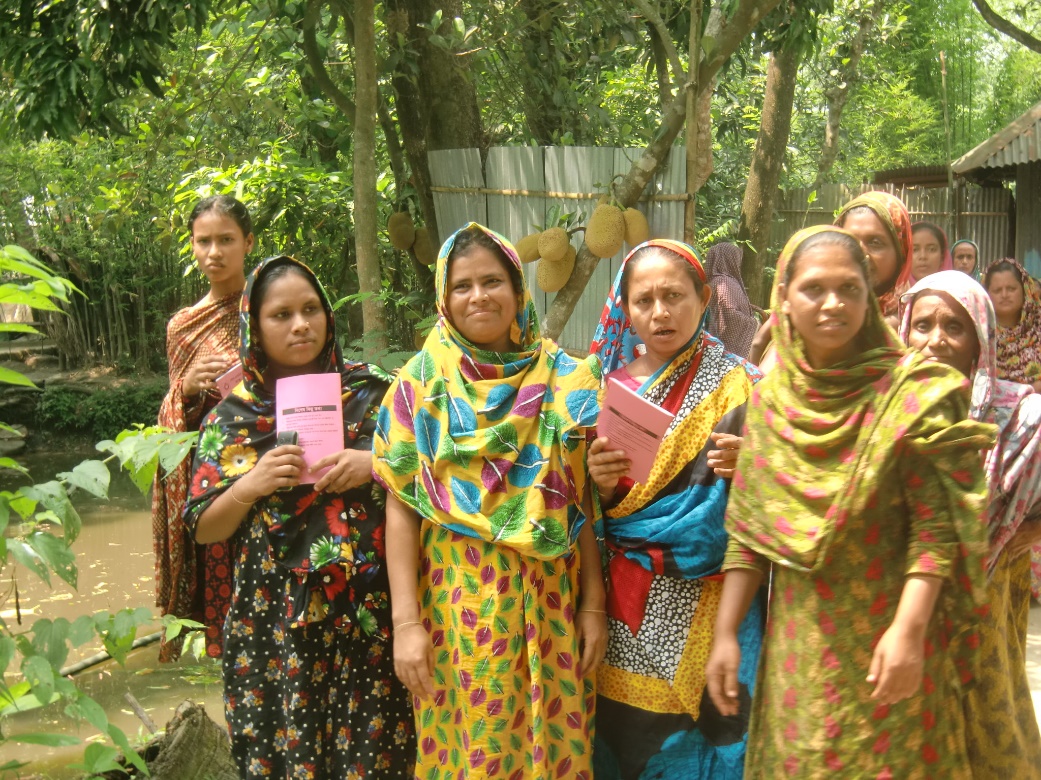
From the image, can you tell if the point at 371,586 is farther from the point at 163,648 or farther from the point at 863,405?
the point at 863,405

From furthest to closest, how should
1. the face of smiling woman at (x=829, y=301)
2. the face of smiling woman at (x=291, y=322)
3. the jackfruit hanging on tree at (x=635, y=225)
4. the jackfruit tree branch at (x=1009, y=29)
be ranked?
the jackfruit tree branch at (x=1009, y=29), the jackfruit hanging on tree at (x=635, y=225), the face of smiling woman at (x=291, y=322), the face of smiling woman at (x=829, y=301)

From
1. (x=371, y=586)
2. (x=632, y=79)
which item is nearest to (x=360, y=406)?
(x=371, y=586)

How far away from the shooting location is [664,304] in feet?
8.21

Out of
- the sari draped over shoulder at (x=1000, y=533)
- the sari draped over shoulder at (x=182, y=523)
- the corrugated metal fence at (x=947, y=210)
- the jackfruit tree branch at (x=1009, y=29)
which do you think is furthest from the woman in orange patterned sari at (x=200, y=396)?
the corrugated metal fence at (x=947, y=210)

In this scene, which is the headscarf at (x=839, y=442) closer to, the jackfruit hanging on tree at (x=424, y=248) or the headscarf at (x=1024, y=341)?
the headscarf at (x=1024, y=341)

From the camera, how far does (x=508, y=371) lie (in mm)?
2461

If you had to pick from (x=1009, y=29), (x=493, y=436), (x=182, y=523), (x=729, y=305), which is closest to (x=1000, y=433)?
(x=493, y=436)

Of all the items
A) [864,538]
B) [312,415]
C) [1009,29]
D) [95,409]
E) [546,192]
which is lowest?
[95,409]

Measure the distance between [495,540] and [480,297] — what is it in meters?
0.57

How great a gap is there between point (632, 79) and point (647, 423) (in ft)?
27.9

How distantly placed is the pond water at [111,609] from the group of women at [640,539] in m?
1.11

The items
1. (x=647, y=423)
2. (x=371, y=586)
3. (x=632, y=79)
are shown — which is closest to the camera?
(x=647, y=423)

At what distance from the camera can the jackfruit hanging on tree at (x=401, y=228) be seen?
6156 mm

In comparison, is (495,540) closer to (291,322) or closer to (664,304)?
(664,304)
